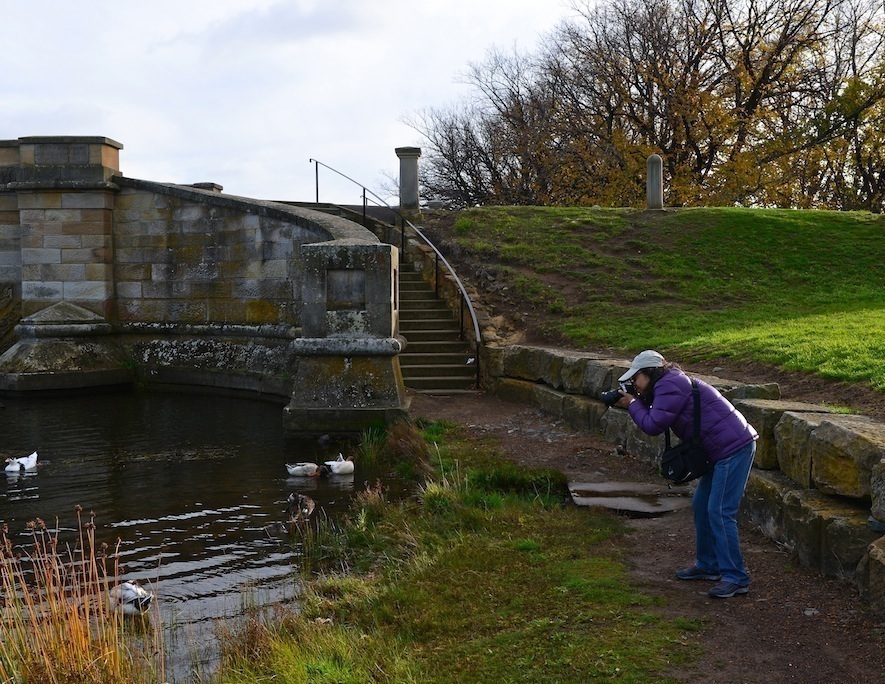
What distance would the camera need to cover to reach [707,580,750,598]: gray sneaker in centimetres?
492

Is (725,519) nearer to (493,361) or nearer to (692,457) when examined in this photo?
(692,457)

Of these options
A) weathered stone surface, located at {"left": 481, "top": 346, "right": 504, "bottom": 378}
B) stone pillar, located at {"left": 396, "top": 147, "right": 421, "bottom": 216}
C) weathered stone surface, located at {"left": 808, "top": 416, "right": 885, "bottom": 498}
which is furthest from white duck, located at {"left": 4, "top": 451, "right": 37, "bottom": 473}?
stone pillar, located at {"left": 396, "top": 147, "right": 421, "bottom": 216}

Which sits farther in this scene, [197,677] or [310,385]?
[310,385]

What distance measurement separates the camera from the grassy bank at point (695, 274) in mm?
11570

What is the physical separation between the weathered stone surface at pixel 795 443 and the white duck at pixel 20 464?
23.8ft

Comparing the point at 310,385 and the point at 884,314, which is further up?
the point at 884,314

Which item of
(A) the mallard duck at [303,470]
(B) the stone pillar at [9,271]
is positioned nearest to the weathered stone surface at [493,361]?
(A) the mallard duck at [303,470]

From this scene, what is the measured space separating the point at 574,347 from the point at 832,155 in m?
19.2

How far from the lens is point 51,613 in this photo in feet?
13.4

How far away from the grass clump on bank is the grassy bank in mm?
4233

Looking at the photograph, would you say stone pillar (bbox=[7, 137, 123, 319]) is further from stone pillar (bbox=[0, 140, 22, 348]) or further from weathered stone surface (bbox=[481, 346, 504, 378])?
weathered stone surface (bbox=[481, 346, 504, 378])

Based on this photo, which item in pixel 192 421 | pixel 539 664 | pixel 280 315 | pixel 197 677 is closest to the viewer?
pixel 539 664

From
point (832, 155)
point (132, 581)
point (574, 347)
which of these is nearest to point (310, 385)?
point (574, 347)

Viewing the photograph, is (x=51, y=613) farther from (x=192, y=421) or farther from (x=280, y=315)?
(x=280, y=315)
